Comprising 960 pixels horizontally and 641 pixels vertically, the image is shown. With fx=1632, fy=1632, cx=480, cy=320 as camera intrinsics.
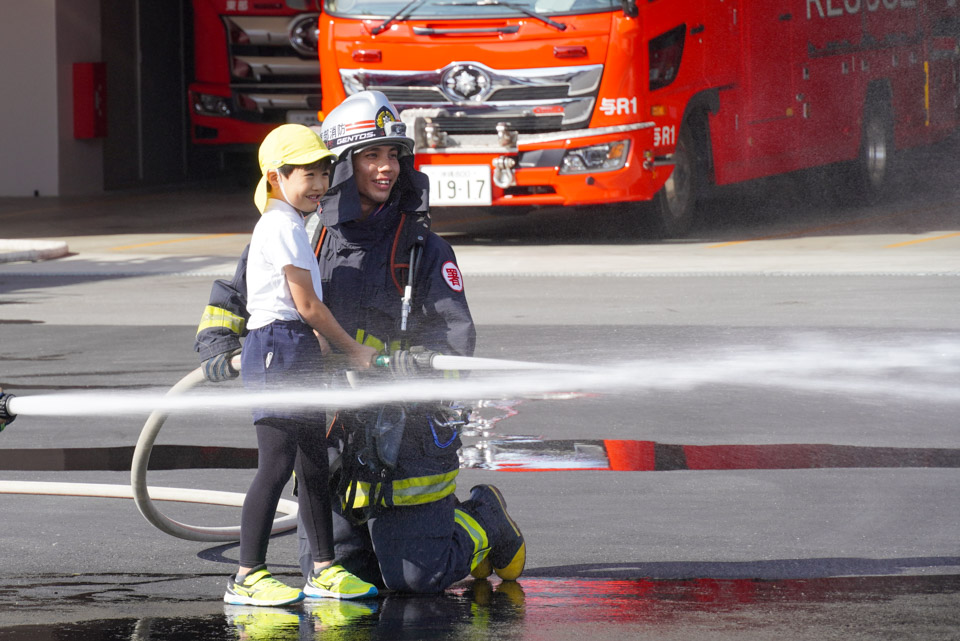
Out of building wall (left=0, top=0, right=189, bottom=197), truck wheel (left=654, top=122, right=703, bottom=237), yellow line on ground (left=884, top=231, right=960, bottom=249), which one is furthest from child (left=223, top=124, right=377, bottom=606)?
building wall (left=0, top=0, right=189, bottom=197)

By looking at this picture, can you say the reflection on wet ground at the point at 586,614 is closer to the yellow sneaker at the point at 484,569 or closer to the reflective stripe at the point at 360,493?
the yellow sneaker at the point at 484,569

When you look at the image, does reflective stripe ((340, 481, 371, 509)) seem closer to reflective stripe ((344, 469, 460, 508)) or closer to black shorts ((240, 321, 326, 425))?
reflective stripe ((344, 469, 460, 508))

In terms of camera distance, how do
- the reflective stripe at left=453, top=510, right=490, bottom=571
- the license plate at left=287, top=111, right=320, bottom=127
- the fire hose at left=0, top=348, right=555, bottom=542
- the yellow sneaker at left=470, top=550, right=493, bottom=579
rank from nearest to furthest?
the fire hose at left=0, top=348, right=555, bottom=542, the reflective stripe at left=453, top=510, right=490, bottom=571, the yellow sneaker at left=470, top=550, right=493, bottom=579, the license plate at left=287, top=111, right=320, bottom=127

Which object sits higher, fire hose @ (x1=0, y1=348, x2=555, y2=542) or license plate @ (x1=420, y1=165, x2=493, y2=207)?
license plate @ (x1=420, y1=165, x2=493, y2=207)

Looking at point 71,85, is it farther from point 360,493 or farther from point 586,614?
point 586,614

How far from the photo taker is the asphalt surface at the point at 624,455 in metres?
4.52

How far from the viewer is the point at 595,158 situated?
13617 mm

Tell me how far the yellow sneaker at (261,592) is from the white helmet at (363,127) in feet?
4.00

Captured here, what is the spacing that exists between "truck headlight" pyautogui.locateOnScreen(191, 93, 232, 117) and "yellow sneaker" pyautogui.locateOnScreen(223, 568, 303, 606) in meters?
15.6

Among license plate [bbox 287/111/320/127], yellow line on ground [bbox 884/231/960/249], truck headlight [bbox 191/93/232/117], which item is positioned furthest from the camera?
truck headlight [bbox 191/93/232/117]

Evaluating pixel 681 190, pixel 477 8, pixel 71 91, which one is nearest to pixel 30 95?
pixel 71 91

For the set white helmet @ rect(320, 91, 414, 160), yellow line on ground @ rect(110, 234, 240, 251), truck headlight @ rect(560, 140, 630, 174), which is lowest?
yellow line on ground @ rect(110, 234, 240, 251)

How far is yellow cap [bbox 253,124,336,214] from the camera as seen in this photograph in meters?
4.53

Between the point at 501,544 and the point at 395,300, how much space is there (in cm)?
78
